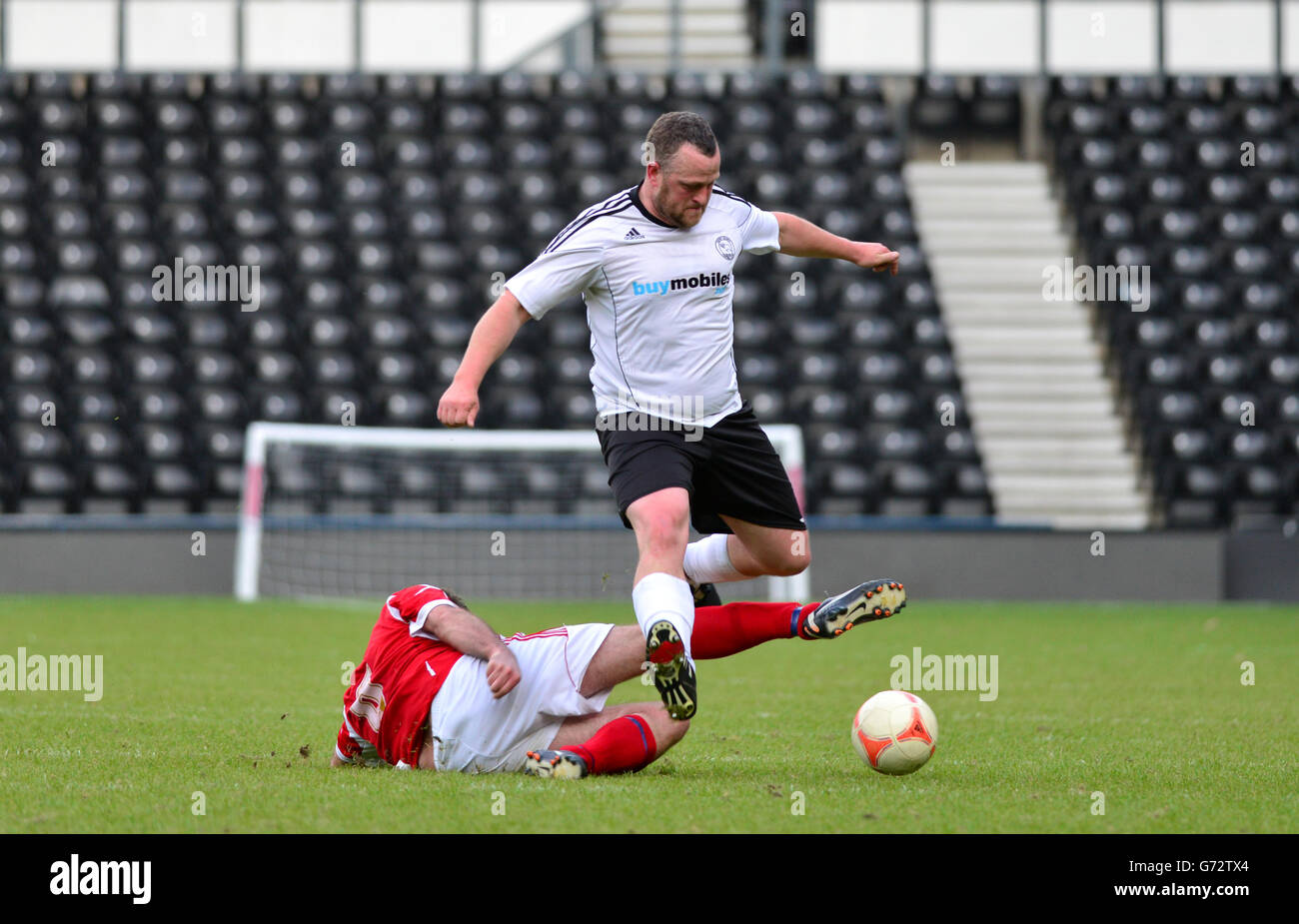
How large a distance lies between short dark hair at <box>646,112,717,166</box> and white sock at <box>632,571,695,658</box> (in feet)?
4.49

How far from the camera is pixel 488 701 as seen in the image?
16.4 ft

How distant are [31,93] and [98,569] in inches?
Answer: 279

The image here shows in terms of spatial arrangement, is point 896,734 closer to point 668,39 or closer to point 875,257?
point 875,257

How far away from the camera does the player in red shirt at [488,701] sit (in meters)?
5.00

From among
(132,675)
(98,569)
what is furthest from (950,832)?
(98,569)

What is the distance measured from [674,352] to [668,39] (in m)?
15.9

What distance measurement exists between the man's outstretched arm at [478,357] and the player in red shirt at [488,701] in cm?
55

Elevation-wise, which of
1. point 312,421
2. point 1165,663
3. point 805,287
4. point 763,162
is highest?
point 763,162

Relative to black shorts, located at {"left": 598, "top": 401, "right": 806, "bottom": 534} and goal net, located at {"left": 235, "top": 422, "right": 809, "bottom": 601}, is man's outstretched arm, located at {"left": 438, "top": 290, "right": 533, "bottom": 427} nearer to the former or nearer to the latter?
black shorts, located at {"left": 598, "top": 401, "right": 806, "bottom": 534}

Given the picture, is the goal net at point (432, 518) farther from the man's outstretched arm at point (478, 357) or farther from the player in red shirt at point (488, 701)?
the player in red shirt at point (488, 701)

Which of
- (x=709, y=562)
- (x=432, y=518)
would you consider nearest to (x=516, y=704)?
(x=709, y=562)

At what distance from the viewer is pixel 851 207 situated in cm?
1870

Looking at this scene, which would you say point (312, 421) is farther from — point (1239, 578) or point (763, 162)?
point (1239, 578)

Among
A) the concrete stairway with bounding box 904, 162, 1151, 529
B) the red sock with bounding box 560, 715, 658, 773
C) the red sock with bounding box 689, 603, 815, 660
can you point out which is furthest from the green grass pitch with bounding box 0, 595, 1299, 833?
the concrete stairway with bounding box 904, 162, 1151, 529
